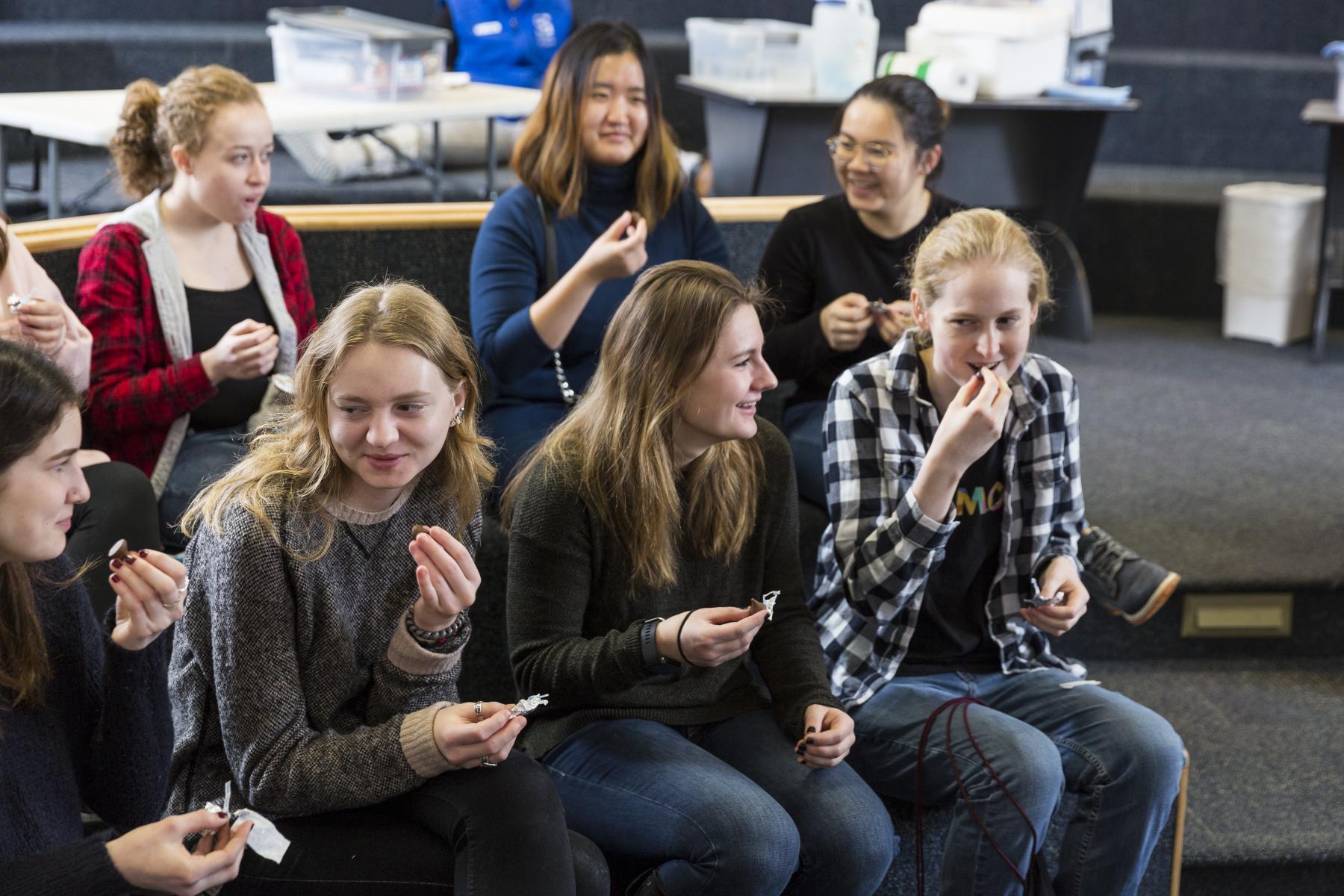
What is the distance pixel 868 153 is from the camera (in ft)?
7.57

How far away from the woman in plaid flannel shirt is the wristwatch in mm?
345

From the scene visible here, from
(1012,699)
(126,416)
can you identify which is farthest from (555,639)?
(126,416)

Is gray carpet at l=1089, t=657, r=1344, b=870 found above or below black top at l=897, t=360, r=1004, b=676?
below

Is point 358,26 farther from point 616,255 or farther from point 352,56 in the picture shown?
point 616,255

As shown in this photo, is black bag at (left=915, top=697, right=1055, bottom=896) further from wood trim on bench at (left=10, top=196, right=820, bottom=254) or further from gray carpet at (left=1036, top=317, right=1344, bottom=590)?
wood trim on bench at (left=10, top=196, right=820, bottom=254)

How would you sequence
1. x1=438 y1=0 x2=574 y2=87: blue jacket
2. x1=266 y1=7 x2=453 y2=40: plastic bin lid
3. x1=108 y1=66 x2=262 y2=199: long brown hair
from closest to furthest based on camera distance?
x1=108 y1=66 x2=262 y2=199: long brown hair, x1=266 y1=7 x2=453 y2=40: plastic bin lid, x1=438 y1=0 x2=574 y2=87: blue jacket

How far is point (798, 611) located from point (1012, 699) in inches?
12.4

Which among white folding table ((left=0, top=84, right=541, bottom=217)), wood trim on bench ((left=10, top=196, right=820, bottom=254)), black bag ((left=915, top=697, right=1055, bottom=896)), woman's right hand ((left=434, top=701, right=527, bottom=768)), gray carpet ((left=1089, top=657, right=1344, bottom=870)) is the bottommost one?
gray carpet ((left=1089, top=657, right=1344, bottom=870))

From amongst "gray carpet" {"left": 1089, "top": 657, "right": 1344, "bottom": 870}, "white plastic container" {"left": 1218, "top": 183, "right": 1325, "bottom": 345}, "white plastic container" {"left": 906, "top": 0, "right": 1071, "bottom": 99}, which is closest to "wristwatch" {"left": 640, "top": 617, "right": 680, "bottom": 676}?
"gray carpet" {"left": 1089, "top": 657, "right": 1344, "bottom": 870}

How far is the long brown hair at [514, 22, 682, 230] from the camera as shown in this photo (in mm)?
2277

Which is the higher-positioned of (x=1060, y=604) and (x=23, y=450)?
(x=23, y=450)

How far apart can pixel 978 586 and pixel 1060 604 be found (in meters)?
0.12

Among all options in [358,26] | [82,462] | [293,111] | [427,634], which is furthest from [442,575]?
[358,26]

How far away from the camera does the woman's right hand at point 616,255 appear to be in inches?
79.0
